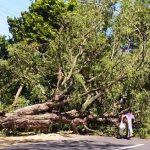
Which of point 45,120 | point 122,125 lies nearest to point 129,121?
point 122,125

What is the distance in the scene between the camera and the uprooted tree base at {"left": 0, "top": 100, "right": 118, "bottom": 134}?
18.4 m

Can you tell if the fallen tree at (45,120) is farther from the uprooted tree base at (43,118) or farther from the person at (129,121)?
the person at (129,121)

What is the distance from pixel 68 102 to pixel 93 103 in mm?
1912

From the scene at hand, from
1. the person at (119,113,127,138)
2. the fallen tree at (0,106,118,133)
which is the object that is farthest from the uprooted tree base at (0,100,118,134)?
the person at (119,113,127,138)

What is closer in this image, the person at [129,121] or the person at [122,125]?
the person at [129,121]

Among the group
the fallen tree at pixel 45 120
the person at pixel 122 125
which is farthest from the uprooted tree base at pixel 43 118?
the person at pixel 122 125

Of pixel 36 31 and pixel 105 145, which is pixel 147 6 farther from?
pixel 36 31

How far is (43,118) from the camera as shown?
19.6 meters

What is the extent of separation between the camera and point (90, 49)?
22609mm

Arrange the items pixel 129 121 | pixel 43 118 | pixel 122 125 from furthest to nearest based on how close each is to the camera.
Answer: pixel 129 121, pixel 122 125, pixel 43 118

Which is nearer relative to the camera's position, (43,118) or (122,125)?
(43,118)

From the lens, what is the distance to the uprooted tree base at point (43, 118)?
18.4 metres

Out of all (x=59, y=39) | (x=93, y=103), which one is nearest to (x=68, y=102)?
(x=93, y=103)

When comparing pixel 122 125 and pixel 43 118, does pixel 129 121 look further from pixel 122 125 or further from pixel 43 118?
pixel 43 118
